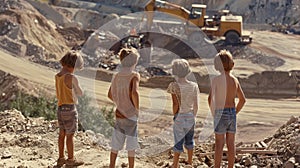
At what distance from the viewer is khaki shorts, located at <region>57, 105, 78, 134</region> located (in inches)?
236

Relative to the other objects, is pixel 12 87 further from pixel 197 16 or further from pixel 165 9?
pixel 197 16

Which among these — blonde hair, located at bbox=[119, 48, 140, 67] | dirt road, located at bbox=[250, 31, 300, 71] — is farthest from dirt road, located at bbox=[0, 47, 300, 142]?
blonde hair, located at bbox=[119, 48, 140, 67]

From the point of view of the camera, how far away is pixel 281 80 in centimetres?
2386

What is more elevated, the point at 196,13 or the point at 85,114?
the point at 196,13

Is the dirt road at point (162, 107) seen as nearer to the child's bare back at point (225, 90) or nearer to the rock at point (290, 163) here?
the rock at point (290, 163)

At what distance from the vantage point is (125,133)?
222 inches

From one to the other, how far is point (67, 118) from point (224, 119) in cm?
177

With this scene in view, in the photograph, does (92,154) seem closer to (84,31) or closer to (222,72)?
(222,72)

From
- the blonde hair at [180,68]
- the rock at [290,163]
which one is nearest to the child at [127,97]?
the blonde hair at [180,68]

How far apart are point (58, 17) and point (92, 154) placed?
36.6 meters

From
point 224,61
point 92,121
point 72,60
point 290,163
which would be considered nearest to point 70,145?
point 72,60

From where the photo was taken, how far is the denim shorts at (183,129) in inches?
223

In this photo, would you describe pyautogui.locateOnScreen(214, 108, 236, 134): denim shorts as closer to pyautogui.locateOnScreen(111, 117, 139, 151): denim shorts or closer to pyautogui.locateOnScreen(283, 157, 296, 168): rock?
pyautogui.locateOnScreen(283, 157, 296, 168): rock

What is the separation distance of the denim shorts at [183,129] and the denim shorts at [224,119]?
0.26 meters
